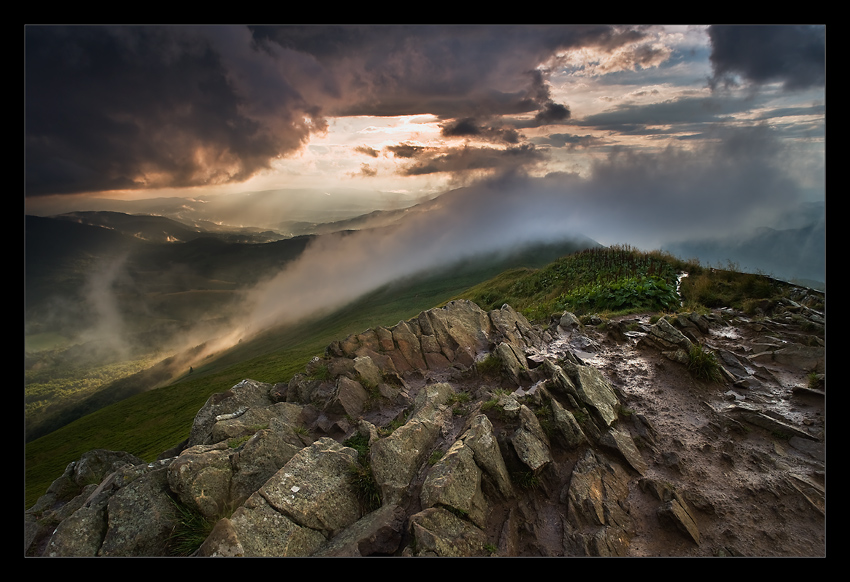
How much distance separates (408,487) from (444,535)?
4.80 ft

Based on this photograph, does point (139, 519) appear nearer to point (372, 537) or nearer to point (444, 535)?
point (372, 537)

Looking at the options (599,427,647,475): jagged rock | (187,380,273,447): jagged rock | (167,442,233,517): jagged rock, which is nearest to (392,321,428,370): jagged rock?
(187,380,273,447): jagged rock

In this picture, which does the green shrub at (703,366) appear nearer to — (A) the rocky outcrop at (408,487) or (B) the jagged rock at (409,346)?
(A) the rocky outcrop at (408,487)

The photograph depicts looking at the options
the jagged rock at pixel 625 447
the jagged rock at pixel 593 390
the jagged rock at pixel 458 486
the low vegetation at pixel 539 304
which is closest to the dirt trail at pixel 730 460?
the jagged rock at pixel 625 447

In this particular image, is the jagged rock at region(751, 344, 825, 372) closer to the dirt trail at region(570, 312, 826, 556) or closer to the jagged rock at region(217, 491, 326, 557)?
the dirt trail at region(570, 312, 826, 556)

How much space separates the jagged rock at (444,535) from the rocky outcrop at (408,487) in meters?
0.02

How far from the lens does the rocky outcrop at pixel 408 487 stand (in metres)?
6.68

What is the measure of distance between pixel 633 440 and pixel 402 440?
6.22 meters

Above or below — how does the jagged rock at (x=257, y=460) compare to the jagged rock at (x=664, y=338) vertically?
below

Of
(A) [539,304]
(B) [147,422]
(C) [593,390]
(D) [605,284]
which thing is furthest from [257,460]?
(B) [147,422]

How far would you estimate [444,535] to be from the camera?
6336mm

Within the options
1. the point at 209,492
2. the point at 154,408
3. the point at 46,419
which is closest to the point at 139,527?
the point at 209,492

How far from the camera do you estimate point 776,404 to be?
1019cm
